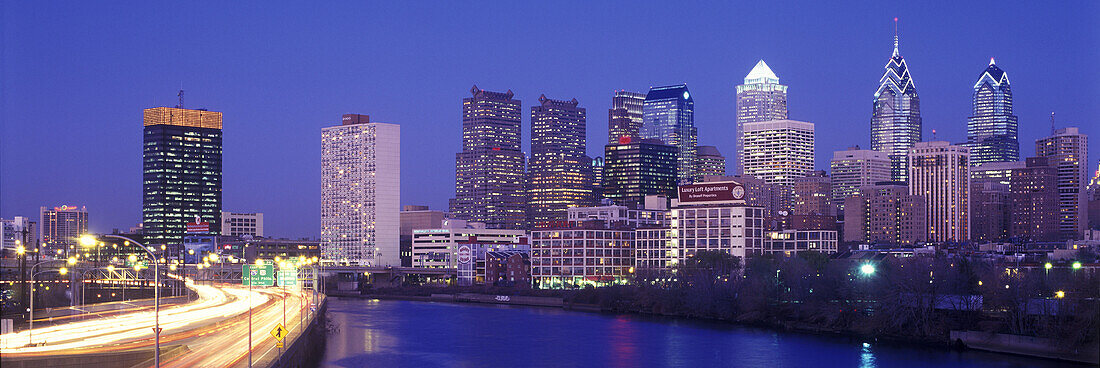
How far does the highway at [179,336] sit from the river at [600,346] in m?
7.88

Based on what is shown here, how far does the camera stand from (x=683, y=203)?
7402 inches

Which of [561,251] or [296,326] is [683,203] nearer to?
[561,251]

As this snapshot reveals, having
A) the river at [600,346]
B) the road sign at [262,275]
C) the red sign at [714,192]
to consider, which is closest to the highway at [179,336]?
the road sign at [262,275]

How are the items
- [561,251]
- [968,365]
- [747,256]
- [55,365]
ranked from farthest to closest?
[561,251] → [747,256] → [968,365] → [55,365]

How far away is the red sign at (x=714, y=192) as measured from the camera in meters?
182

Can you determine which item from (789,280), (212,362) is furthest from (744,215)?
(212,362)

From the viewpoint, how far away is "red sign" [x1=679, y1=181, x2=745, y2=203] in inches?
7170

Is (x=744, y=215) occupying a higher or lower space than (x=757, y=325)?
higher

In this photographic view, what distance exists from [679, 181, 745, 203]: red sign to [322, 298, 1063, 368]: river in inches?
2037

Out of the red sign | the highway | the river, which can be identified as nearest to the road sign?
the highway

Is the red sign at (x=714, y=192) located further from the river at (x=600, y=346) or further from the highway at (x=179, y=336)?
the highway at (x=179, y=336)

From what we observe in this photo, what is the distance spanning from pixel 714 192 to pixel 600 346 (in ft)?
284

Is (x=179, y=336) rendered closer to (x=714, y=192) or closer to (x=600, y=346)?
(x=600, y=346)

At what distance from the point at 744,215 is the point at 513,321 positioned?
199 ft
